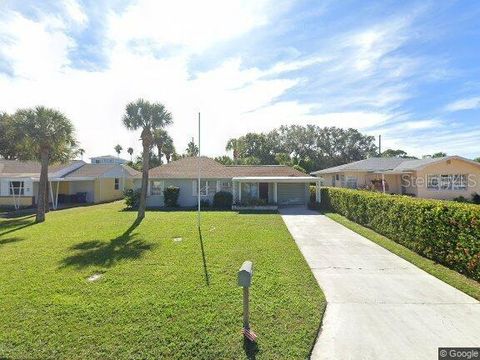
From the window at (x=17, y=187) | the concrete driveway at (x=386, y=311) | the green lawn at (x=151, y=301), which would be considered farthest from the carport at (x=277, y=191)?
the window at (x=17, y=187)

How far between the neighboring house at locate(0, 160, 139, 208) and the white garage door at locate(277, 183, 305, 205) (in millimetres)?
12845

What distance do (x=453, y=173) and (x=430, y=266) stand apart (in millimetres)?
22337

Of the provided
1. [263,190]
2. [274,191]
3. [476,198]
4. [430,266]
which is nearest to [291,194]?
[274,191]

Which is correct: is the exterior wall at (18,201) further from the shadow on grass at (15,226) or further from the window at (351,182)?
the window at (351,182)

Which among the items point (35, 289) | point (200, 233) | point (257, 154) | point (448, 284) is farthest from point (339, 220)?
point (257, 154)

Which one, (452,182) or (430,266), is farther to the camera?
(452,182)

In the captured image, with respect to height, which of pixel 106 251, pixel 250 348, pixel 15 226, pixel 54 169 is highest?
pixel 54 169

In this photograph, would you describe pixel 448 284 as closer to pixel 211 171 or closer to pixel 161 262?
pixel 161 262

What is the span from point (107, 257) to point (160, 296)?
4.00m

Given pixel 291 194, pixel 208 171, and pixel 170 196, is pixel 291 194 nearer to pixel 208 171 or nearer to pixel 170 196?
pixel 208 171

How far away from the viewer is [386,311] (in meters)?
5.59

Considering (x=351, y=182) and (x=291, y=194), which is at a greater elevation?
(x=351, y=182)

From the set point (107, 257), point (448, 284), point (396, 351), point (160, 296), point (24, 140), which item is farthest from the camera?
point (24, 140)

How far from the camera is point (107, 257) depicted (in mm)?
9266
